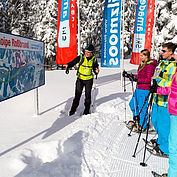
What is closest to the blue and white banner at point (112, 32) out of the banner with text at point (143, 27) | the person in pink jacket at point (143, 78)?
the banner with text at point (143, 27)

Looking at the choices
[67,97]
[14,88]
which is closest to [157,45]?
[67,97]

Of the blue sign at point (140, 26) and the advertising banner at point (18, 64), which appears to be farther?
the blue sign at point (140, 26)

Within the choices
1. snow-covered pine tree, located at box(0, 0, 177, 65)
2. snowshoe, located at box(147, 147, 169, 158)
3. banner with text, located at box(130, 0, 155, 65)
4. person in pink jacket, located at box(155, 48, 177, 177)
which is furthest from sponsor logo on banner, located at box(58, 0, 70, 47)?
snow-covered pine tree, located at box(0, 0, 177, 65)

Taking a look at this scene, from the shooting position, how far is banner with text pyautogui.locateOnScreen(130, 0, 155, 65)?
11.4 m

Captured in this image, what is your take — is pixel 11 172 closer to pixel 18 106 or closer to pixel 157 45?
pixel 18 106

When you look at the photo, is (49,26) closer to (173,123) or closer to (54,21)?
(54,21)

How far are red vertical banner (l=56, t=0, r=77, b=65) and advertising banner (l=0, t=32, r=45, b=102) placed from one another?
400 centimetres

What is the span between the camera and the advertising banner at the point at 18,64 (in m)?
3.64

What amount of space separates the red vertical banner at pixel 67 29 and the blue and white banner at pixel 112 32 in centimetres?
156

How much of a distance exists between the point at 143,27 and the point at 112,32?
10.8 ft

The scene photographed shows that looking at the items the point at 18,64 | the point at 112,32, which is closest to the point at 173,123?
the point at 18,64

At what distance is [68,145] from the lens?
3.61m

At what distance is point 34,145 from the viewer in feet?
11.7

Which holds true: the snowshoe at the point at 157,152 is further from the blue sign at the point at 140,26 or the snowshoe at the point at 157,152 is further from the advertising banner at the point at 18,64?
the blue sign at the point at 140,26
